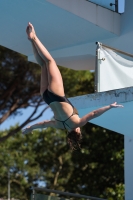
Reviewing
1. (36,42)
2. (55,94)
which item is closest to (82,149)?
(55,94)

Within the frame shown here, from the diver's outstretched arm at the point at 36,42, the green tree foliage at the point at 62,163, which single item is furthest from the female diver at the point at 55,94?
the green tree foliage at the point at 62,163

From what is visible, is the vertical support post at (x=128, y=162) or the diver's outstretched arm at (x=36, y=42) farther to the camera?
the vertical support post at (x=128, y=162)

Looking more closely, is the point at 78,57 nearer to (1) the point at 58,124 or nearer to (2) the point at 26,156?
(1) the point at 58,124

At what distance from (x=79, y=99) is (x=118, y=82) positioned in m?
0.81

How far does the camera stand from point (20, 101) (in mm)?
25172

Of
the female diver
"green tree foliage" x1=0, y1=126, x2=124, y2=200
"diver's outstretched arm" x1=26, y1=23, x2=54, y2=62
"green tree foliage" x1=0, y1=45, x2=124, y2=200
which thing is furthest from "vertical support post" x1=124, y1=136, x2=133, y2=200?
"green tree foliage" x1=0, y1=126, x2=124, y2=200

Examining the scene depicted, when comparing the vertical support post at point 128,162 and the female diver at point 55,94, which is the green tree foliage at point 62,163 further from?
the female diver at point 55,94

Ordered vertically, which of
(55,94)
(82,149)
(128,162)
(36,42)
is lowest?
(128,162)

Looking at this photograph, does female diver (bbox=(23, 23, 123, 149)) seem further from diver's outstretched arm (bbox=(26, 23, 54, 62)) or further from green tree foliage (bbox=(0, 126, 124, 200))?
green tree foliage (bbox=(0, 126, 124, 200))

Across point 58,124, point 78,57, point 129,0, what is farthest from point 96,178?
point 58,124

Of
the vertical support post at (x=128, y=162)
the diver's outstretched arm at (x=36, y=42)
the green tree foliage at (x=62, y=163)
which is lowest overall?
the vertical support post at (x=128, y=162)

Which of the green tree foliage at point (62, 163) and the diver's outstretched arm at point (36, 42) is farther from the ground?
the green tree foliage at point (62, 163)

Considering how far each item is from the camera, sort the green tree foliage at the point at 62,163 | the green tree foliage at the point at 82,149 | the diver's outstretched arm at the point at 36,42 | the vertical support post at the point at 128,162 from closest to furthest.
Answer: the diver's outstretched arm at the point at 36,42, the vertical support post at the point at 128,162, the green tree foliage at the point at 82,149, the green tree foliage at the point at 62,163

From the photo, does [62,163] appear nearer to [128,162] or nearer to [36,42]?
[128,162]
